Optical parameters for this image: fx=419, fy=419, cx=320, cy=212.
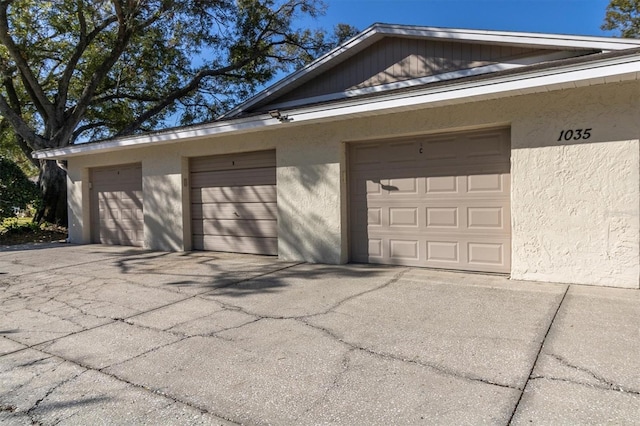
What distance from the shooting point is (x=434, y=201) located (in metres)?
6.70

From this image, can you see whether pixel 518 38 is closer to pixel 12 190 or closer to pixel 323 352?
pixel 323 352

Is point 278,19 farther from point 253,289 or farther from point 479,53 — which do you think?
point 253,289

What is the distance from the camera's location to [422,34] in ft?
27.2

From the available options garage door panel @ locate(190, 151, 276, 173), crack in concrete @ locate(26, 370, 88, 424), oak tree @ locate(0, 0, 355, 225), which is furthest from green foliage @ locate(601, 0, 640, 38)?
crack in concrete @ locate(26, 370, 88, 424)

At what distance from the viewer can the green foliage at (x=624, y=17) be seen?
52.4ft

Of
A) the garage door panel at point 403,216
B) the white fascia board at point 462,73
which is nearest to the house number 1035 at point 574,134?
the garage door panel at point 403,216

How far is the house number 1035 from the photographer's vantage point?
5.41 meters

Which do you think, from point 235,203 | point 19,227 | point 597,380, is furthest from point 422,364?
point 19,227

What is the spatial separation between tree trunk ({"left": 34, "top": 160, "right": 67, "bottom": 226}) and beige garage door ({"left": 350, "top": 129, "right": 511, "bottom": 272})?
12.3 meters

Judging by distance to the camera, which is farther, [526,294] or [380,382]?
[526,294]

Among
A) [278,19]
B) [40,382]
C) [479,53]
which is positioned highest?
[278,19]

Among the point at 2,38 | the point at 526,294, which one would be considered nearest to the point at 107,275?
the point at 526,294

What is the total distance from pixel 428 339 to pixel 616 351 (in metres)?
1.45

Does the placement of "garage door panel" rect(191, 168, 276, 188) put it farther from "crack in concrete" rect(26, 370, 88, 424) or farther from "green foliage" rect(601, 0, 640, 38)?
"green foliage" rect(601, 0, 640, 38)
